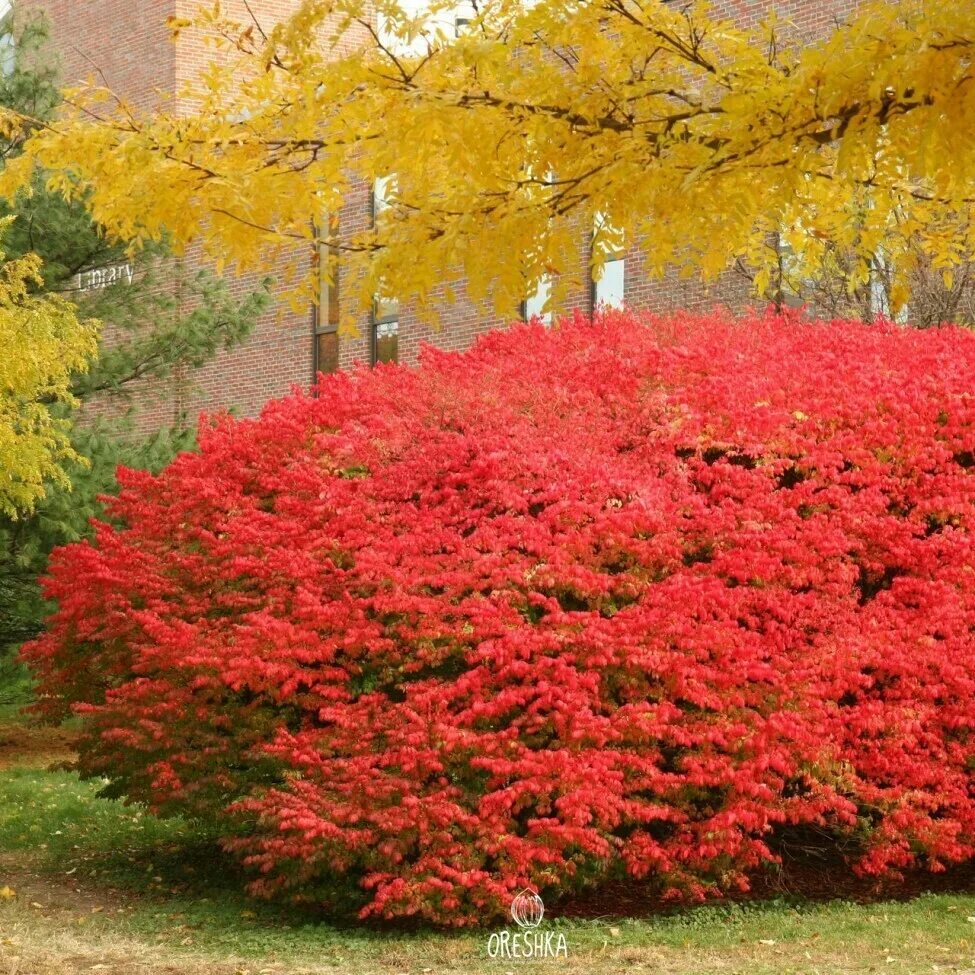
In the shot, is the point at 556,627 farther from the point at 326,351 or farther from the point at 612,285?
the point at 326,351

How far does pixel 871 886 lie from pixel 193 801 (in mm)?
3529

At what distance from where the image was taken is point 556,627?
720 centimetres

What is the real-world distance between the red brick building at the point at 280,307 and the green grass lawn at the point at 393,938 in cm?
1009

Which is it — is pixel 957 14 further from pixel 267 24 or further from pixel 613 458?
pixel 267 24

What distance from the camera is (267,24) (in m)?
26.9

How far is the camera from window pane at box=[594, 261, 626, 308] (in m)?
19.4

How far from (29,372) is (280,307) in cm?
532

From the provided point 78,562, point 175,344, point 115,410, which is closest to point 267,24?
point 115,410

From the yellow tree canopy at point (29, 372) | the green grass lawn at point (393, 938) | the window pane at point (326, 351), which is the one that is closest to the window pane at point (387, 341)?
the window pane at point (326, 351)

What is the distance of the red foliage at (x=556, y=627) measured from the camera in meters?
6.85

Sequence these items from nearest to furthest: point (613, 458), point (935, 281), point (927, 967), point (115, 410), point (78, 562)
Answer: point (927, 967)
point (613, 458)
point (78, 562)
point (935, 281)
point (115, 410)

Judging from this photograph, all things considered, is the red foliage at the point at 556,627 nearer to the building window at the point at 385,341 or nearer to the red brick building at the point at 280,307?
the red brick building at the point at 280,307

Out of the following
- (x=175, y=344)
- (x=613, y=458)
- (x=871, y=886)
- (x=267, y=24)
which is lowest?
(x=871, y=886)

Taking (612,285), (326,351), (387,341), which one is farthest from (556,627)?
(326,351)
